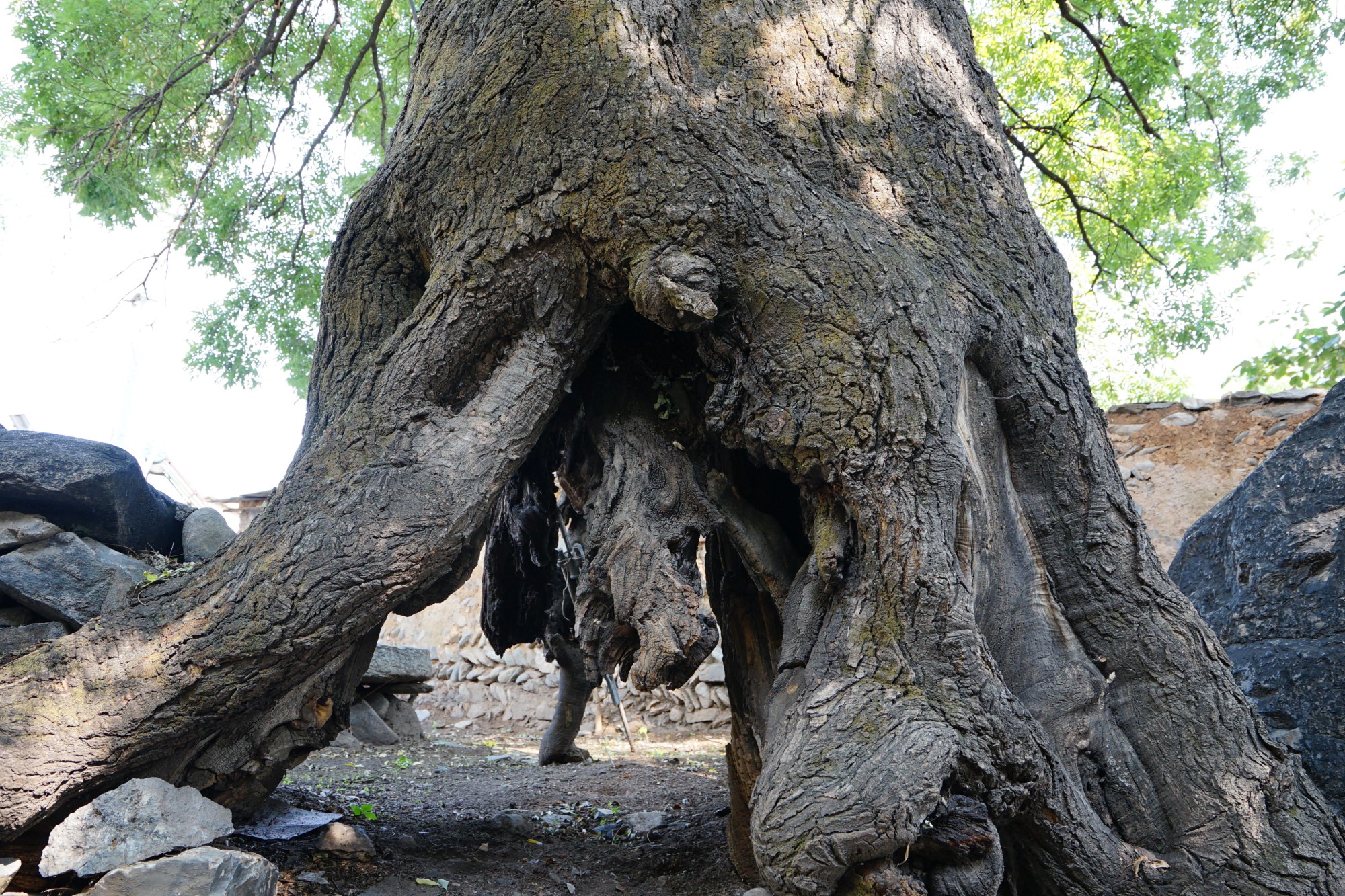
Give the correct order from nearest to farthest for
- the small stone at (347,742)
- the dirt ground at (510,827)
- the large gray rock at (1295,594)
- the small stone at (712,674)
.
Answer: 1. the large gray rock at (1295,594)
2. the dirt ground at (510,827)
3. the small stone at (347,742)
4. the small stone at (712,674)

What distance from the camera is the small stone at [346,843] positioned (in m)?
3.33

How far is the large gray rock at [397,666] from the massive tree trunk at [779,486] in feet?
→ 12.8

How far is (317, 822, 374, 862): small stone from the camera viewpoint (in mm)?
3330

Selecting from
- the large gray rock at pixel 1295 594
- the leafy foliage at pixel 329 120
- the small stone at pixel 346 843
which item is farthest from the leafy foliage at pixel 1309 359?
the small stone at pixel 346 843

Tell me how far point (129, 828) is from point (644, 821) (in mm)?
2369

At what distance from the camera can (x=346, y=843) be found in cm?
337

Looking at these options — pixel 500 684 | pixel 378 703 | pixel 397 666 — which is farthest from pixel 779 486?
pixel 500 684

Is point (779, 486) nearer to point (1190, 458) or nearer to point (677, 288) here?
point (677, 288)

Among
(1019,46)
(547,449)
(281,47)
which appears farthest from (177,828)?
(1019,46)

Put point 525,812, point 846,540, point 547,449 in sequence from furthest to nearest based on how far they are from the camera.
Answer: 1. point 525,812
2. point 547,449
3. point 846,540

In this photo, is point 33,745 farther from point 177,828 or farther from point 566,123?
point 566,123

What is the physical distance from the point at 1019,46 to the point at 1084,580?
9260mm

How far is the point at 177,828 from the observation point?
2.64 m

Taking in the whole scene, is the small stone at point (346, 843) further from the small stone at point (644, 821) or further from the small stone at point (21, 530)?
the small stone at point (21, 530)
